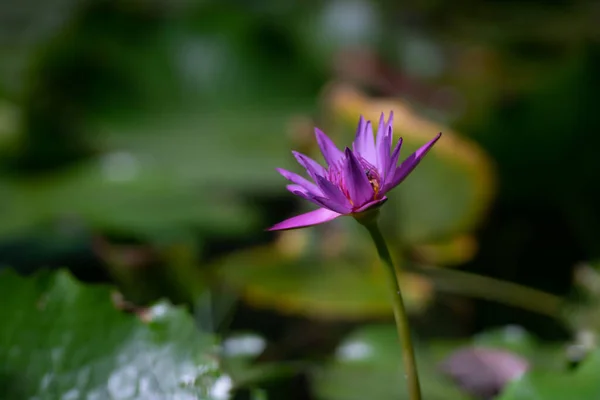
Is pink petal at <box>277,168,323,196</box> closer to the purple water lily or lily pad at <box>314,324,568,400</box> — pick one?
the purple water lily

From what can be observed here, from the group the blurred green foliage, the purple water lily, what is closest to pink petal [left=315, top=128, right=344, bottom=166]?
the purple water lily

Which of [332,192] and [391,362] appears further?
[391,362]

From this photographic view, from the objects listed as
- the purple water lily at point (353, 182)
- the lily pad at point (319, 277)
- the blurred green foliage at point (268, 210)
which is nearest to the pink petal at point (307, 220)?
the purple water lily at point (353, 182)

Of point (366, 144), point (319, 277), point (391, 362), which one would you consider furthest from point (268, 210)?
point (366, 144)

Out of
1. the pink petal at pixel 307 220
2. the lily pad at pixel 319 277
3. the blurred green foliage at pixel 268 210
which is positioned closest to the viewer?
the pink petal at pixel 307 220

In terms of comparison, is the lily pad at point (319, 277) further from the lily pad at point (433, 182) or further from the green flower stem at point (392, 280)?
the green flower stem at point (392, 280)

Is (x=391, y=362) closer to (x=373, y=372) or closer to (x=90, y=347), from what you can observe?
(x=373, y=372)

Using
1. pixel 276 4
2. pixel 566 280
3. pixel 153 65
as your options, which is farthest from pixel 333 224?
pixel 276 4
